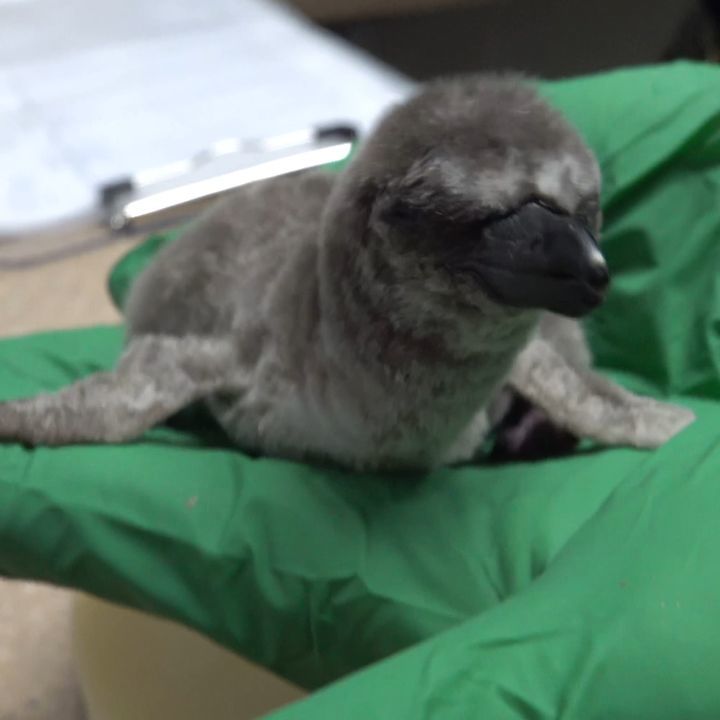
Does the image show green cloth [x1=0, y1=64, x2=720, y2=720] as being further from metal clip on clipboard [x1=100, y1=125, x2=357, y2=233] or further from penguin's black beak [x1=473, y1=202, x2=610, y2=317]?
metal clip on clipboard [x1=100, y1=125, x2=357, y2=233]

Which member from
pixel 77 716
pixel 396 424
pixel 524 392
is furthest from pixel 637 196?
pixel 77 716

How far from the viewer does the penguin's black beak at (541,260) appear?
0.48 metres

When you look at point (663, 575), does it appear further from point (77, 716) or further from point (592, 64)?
point (592, 64)

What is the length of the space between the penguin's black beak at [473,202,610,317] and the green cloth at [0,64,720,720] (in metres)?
0.12

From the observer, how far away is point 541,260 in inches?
18.9

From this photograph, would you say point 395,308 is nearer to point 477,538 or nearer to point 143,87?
point 477,538

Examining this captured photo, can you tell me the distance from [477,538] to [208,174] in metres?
0.70

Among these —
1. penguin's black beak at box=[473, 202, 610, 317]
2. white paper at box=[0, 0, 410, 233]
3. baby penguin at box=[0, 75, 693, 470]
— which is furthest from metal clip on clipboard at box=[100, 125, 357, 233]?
penguin's black beak at box=[473, 202, 610, 317]

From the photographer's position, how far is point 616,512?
0.52 metres

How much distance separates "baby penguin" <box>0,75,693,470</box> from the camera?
482mm

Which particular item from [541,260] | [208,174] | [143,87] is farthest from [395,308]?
[143,87]

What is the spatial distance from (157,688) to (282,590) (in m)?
0.12

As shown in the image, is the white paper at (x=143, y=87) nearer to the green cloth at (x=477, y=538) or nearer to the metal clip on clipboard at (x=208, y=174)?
the metal clip on clipboard at (x=208, y=174)

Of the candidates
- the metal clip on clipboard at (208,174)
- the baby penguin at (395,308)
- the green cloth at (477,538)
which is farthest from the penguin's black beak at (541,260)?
the metal clip on clipboard at (208,174)
